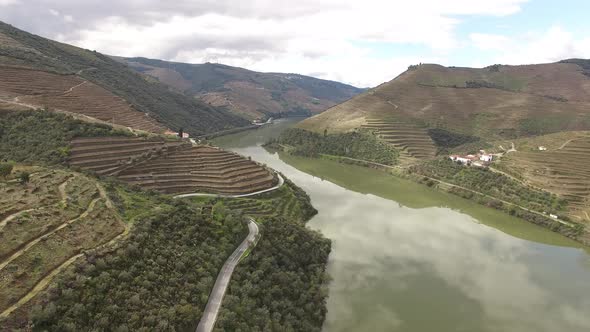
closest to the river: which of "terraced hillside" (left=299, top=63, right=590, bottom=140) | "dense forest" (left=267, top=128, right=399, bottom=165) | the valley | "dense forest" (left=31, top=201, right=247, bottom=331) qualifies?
the valley

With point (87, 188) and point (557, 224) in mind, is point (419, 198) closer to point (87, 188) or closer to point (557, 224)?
point (557, 224)

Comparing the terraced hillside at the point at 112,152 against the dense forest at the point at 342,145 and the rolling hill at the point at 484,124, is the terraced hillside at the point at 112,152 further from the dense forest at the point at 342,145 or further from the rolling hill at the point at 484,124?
the rolling hill at the point at 484,124

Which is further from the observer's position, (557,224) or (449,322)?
(557,224)

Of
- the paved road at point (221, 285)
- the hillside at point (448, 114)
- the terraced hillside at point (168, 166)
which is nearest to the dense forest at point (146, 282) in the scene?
the paved road at point (221, 285)

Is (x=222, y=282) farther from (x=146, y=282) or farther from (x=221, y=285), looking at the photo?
(x=146, y=282)

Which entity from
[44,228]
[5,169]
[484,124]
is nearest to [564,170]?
[484,124]

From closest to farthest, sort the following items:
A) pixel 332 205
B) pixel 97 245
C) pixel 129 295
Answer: pixel 129 295 < pixel 97 245 < pixel 332 205

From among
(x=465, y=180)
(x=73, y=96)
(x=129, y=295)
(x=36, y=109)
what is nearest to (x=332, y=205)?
(x=465, y=180)
